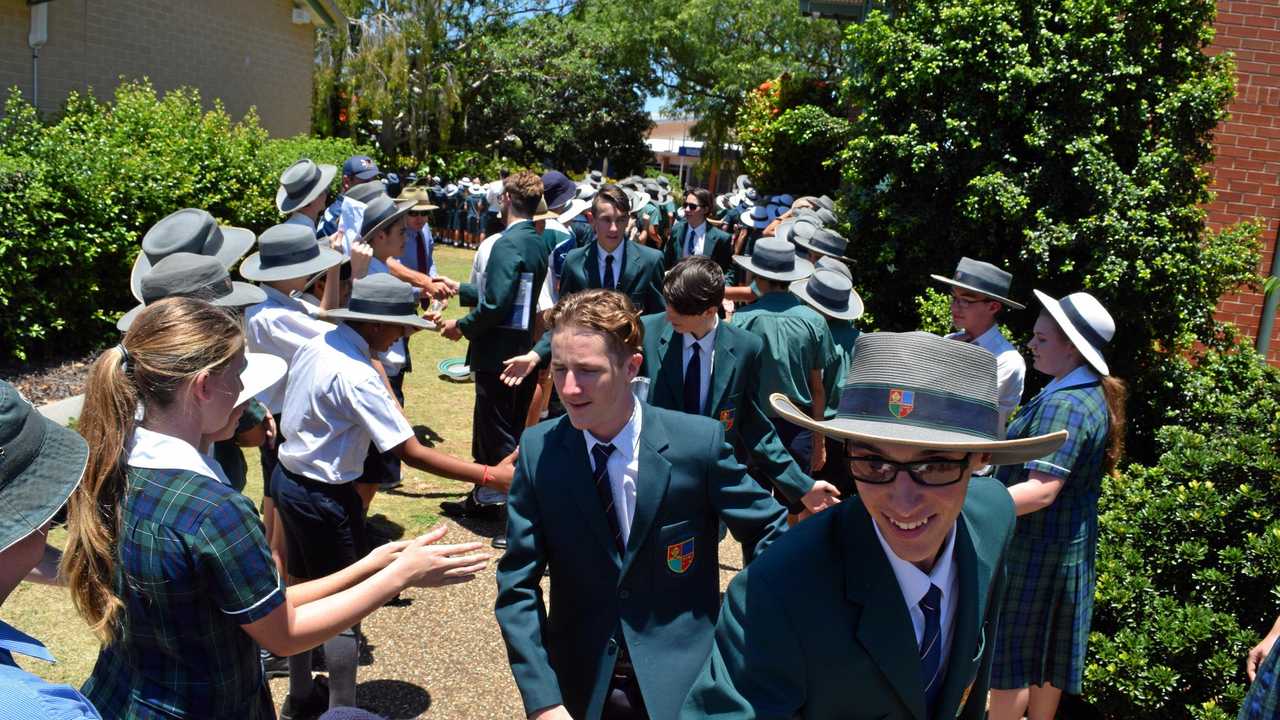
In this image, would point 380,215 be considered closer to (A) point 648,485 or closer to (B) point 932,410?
(A) point 648,485

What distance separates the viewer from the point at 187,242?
5.24 metres

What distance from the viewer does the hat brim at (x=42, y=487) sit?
1812 mm

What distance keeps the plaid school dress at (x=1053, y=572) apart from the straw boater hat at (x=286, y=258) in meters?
3.73

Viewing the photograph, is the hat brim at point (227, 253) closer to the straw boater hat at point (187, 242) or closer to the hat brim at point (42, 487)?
the straw boater hat at point (187, 242)

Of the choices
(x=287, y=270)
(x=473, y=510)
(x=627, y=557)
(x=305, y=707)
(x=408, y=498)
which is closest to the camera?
(x=627, y=557)

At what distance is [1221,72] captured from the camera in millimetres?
7801

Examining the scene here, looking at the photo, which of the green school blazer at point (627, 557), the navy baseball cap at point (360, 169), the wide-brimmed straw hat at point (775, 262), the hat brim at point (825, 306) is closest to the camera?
the green school blazer at point (627, 557)

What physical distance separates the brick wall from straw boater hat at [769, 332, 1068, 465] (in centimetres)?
774

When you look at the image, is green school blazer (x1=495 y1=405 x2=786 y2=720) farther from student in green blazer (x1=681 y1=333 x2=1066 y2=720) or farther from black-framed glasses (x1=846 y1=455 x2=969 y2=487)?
black-framed glasses (x1=846 y1=455 x2=969 y2=487)

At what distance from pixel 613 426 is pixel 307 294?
3486mm

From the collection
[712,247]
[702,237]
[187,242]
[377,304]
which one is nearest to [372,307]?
[377,304]

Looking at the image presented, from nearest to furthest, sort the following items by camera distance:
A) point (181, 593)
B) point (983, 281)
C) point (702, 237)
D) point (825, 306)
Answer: point (181, 593) → point (983, 281) → point (825, 306) → point (702, 237)

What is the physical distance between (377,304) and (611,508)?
1945 millimetres

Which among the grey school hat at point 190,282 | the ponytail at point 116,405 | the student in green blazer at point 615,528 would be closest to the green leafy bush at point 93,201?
the grey school hat at point 190,282
